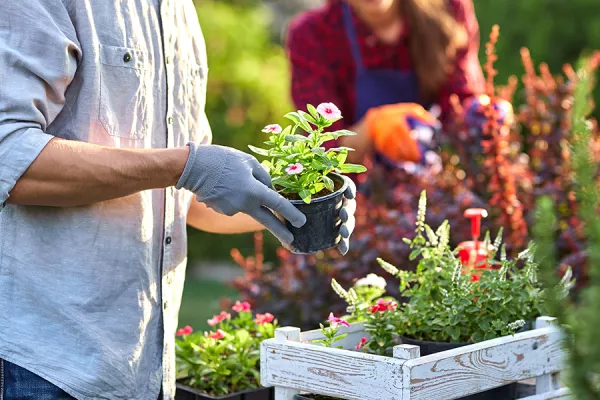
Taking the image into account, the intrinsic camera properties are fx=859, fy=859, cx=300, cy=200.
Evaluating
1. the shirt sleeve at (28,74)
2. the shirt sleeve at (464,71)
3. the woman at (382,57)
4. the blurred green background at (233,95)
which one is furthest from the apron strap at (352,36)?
the blurred green background at (233,95)

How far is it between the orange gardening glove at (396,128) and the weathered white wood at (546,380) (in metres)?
1.49

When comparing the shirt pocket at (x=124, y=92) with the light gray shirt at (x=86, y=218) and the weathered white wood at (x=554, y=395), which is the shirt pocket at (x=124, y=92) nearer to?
the light gray shirt at (x=86, y=218)

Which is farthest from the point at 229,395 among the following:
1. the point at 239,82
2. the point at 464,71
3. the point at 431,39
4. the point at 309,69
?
the point at 239,82

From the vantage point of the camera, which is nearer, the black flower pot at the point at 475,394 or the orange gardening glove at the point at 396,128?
the black flower pot at the point at 475,394

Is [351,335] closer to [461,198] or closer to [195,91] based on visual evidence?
[195,91]

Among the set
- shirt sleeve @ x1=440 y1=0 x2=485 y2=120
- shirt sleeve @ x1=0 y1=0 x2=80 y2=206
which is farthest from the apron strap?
shirt sleeve @ x1=0 y1=0 x2=80 y2=206

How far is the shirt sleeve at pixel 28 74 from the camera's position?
4.99 ft

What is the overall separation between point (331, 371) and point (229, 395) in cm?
50

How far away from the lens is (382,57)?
3.59 metres

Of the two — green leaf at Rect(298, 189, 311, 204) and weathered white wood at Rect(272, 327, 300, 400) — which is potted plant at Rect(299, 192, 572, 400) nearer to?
weathered white wood at Rect(272, 327, 300, 400)

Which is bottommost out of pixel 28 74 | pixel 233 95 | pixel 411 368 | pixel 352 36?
pixel 411 368

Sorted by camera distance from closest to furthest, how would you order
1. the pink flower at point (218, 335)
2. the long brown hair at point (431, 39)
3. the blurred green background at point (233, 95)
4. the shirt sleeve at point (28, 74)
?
1. the shirt sleeve at point (28, 74)
2. the pink flower at point (218, 335)
3. the long brown hair at point (431, 39)
4. the blurred green background at point (233, 95)

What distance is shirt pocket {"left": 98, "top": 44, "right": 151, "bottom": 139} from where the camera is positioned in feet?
5.52

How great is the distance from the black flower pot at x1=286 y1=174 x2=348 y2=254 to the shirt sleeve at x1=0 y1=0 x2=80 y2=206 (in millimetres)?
507
